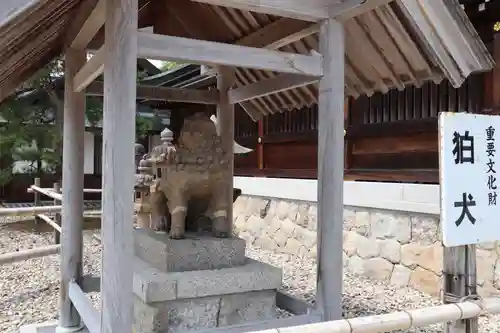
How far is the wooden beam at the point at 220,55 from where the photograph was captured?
6.65ft

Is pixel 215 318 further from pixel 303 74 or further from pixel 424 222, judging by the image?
pixel 424 222

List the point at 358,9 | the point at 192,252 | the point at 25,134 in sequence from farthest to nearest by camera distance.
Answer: the point at 25,134, the point at 192,252, the point at 358,9

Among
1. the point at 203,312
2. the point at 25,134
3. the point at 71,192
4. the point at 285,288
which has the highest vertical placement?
the point at 25,134

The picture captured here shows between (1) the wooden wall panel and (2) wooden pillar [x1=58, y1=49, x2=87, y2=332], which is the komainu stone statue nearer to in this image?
(2) wooden pillar [x1=58, y1=49, x2=87, y2=332]

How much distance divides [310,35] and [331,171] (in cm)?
112

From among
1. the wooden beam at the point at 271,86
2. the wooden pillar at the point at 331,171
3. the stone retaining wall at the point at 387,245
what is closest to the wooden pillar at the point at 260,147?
the stone retaining wall at the point at 387,245

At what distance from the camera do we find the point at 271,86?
9.41 feet

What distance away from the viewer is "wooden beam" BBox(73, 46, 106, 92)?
2285 mm

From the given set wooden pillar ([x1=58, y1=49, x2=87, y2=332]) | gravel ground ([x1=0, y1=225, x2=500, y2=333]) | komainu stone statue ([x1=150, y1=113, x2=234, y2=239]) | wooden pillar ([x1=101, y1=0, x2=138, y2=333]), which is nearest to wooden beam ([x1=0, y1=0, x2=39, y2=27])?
wooden pillar ([x1=101, y1=0, x2=138, y2=333])

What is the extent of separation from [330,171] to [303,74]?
A: 1.79 feet

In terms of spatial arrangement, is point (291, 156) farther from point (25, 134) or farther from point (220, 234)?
point (25, 134)

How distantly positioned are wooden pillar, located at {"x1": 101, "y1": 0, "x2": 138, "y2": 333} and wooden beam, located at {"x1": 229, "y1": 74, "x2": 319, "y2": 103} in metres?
0.99

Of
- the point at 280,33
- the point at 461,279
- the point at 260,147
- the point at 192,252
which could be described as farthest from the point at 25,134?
the point at 461,279

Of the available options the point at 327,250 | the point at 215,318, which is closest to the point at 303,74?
the point at 327,250
